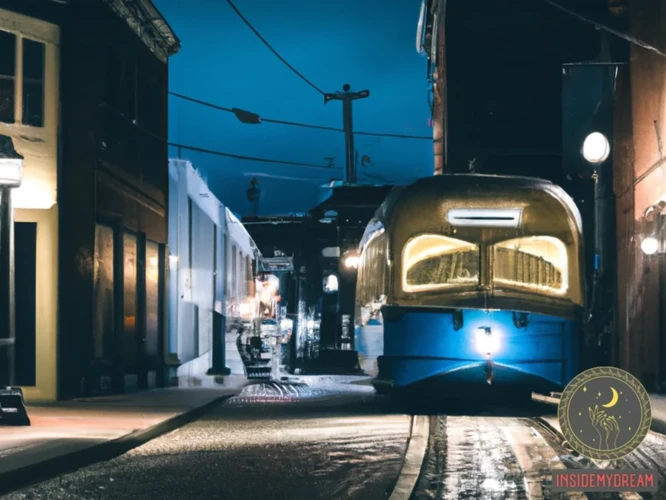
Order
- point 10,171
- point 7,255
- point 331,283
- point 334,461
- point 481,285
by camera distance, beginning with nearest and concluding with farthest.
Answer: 1. point 334,461
2. point 10,171
3. point 7,255
4. point 481,285
5. point 331,283

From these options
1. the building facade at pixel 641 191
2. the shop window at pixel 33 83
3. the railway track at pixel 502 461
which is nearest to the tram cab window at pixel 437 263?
the railway track at pixel 502 461

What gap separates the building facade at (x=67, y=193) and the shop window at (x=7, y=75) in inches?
A: 0.8

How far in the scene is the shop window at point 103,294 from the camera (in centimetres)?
2205

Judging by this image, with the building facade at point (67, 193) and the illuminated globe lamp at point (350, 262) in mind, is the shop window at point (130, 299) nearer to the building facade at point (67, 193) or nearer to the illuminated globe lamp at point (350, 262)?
the building facade at point (67, 193)

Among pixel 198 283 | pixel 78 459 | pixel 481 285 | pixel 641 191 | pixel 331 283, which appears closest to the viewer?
pixel 78 459

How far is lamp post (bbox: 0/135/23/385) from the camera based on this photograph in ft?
48.1

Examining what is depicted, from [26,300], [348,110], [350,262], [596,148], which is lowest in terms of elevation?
[26,300]

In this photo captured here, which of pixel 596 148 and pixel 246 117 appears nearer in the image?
pixel 596 148

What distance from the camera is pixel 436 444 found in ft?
41.8

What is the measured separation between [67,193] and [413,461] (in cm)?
1253

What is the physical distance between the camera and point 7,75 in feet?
66.6

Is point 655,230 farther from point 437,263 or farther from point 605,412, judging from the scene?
point 605,412

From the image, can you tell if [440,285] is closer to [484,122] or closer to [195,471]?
[195,471]

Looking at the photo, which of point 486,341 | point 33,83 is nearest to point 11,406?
point 486,341
